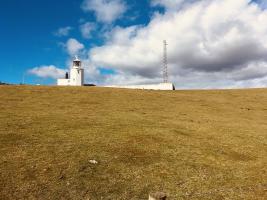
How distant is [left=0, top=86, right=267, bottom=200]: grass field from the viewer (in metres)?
18.5

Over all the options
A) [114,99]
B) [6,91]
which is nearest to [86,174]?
[114,99]

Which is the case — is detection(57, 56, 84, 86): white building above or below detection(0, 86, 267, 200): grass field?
above

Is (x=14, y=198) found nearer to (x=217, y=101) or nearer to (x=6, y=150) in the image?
(x=6, y=150)

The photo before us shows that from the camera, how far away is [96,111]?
1671 inches

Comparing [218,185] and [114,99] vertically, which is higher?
[114,99]

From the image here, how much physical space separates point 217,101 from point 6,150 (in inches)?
1812

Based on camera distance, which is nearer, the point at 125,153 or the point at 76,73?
the point at 125,153

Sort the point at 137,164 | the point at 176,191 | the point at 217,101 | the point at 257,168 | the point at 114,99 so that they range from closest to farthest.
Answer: the point at 176,191 < the point at 137,164 < the point at 257,168 < the point at 114,99 < the point at 217,101

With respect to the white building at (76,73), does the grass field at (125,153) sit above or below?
below

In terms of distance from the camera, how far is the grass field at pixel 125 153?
18547mm

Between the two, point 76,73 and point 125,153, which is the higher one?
point 76,73

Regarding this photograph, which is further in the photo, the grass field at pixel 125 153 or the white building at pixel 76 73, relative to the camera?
the white building at pixel 76 73

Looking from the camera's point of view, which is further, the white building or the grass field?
the white building

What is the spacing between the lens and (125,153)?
78.9ft
